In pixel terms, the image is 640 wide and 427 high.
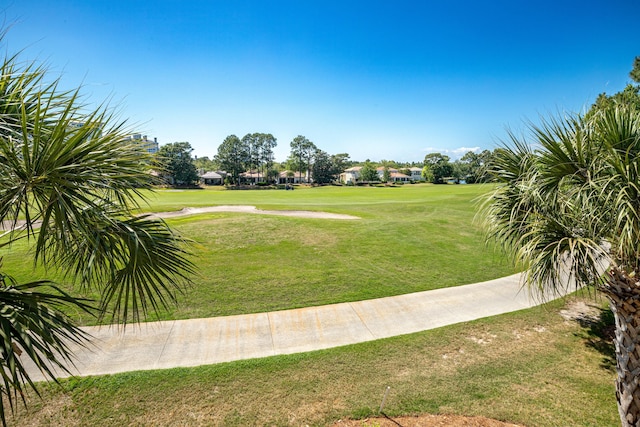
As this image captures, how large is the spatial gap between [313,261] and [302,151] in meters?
67.1

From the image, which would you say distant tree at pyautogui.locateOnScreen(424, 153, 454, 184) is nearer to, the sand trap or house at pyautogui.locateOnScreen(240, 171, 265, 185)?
house at pyautogui.locateOnScreen(240, 171, 265, 185)

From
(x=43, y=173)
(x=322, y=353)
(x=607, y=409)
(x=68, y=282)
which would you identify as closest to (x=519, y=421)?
(x=607, y=409)

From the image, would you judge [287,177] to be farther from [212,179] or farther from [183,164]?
[183,164]

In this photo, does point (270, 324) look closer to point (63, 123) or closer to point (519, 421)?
point (519, 421)

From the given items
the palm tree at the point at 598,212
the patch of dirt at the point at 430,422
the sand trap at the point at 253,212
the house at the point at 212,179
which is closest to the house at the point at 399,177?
the house at the point at 212,179

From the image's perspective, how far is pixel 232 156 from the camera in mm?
66250

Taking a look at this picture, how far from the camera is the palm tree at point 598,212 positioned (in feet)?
10.8

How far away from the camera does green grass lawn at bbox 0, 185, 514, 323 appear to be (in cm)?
715

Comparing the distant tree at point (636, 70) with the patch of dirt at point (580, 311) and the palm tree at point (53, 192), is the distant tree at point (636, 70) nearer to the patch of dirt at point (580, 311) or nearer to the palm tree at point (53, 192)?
the patch of dirt at point (580, 311)

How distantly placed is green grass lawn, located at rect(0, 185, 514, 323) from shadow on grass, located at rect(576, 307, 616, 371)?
7.78 ft

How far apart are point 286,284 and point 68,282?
528cm

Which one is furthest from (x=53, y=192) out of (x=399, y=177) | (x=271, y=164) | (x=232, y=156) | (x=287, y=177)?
(x=399, y=177)

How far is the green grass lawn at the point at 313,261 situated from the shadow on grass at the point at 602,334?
7.78 feet

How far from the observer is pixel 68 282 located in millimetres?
7324
